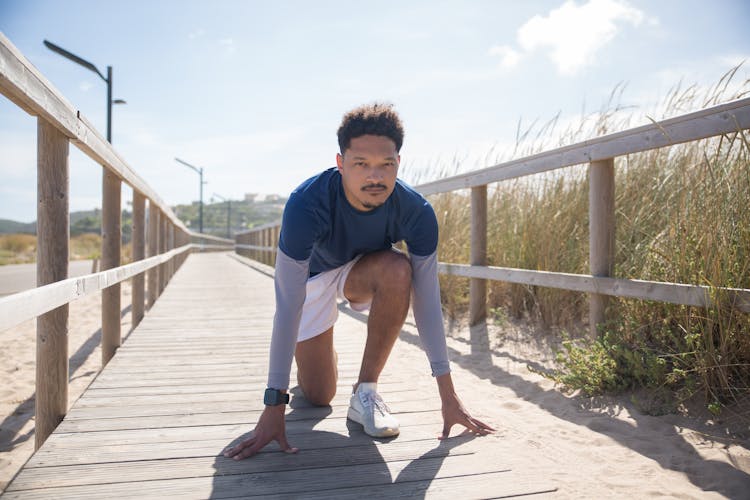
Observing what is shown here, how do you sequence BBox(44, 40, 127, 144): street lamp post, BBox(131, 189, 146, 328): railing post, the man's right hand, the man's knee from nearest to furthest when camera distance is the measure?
the man's right hand → the man's knee → BBox(131, 189, 146, 328): railing post → BBox(44, 40, 127, 144): street lamp post

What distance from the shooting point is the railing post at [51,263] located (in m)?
2.15

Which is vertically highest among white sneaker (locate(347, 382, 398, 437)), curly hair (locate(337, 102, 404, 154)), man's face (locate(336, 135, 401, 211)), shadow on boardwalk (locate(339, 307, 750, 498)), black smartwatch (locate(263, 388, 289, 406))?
curly hair (locate(337, 102, 404, 154))

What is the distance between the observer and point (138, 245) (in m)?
5.00

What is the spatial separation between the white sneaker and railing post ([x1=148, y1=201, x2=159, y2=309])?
430 cm

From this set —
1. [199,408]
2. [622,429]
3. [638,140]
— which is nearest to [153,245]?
[199,408]

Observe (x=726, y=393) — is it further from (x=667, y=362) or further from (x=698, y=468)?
(x=698, y=468)

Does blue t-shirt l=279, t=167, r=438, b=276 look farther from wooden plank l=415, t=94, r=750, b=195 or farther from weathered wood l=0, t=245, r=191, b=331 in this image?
wooden plank l=415, t=94, r=750, b=195

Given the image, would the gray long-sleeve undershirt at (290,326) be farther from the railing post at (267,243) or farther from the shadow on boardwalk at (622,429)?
the railing post at (267,243)

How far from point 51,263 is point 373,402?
1.37 m

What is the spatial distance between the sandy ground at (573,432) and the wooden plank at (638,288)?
46 centimetres

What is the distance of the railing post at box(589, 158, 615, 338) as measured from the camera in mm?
3021

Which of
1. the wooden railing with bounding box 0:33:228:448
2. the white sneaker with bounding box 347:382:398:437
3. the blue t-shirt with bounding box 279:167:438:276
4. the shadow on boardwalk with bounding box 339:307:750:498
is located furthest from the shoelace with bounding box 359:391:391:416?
the wooden railing with bounding box 0:33:228:448

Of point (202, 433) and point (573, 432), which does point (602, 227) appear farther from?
point (202, 433)

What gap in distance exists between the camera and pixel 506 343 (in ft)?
13.2
